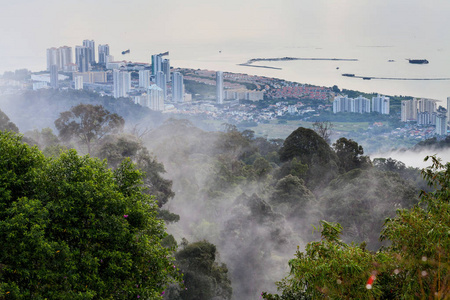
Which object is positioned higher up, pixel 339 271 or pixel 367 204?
pixel 339 271

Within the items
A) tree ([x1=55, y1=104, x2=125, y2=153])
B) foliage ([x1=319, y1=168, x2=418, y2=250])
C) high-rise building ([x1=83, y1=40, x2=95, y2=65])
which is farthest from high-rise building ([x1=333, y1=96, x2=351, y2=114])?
foliage ([x1=319, y1=168, x2=418, y2=250])

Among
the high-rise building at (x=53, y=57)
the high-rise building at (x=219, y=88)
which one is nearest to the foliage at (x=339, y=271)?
the high-rise building at (x=219, y=88)

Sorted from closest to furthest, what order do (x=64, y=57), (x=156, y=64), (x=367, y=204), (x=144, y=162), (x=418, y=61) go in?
1. (x=367, y=204)
2. (x=144, y=162)
3. (x=418, y=61)
4. (x=156, y=64)
5. (x=64, y=57)

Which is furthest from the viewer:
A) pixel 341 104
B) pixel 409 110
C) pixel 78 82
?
pixel 78 82

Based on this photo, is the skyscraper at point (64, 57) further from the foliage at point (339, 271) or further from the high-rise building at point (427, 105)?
the foliage at point (339, 271)

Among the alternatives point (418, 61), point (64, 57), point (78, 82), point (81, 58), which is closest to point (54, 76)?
point (78, 82)

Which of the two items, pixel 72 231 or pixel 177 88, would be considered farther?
pixel 177 88

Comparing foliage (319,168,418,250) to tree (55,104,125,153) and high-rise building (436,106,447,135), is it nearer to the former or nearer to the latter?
tree (55,104,125,153)

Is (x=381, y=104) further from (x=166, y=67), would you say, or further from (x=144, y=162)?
(x=144, y=162)
